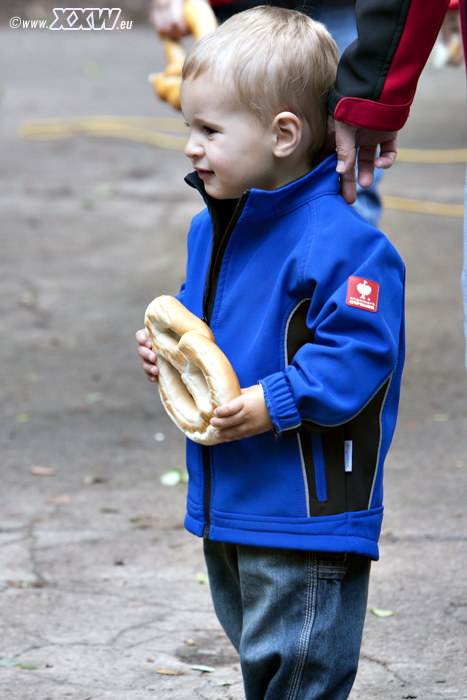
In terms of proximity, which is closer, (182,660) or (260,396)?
(260,396)

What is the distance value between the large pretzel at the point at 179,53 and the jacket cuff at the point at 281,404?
4.10 feet

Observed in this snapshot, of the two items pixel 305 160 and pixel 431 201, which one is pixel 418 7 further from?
pixel 431 201

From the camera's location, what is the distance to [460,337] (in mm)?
4781

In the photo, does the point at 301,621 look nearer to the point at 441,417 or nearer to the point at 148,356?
the point at 148,356

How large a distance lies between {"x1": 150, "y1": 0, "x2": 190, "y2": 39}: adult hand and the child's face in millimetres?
1181

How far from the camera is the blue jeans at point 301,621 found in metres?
1.70

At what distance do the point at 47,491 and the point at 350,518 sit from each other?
1.97 meters

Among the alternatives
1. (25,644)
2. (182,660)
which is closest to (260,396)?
(182,660)

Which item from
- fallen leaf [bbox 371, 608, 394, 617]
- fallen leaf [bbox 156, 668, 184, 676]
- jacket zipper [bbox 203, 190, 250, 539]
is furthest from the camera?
fallen leaf [bbox 371, 608, 394, 617]

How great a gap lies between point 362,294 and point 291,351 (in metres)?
0.19

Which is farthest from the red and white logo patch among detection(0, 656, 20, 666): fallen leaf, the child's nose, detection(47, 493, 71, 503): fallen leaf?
detection(47, 493, 71, 503): fallen leaf

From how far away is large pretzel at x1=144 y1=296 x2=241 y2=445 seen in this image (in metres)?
1.62

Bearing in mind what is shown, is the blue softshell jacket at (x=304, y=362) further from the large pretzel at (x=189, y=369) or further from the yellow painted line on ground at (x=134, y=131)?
the yellow painted line on ground at (x=134, y=131)

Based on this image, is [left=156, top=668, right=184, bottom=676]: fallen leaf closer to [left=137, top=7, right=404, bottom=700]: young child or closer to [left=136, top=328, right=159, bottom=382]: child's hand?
[left=137, top=7, right=404, bottom=700]: young child
